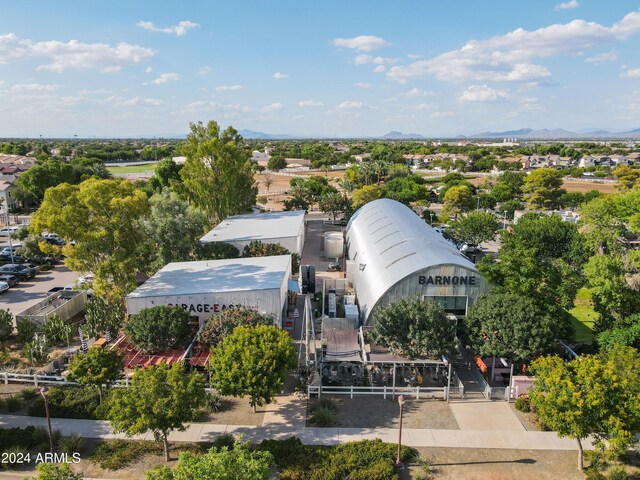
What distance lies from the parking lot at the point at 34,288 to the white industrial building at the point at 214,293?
14.7 metres

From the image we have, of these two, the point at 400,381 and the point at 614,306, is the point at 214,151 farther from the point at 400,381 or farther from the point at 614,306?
the point at 614,306

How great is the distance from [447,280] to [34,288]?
38382 millimetres

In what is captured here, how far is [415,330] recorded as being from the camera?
A: 25859 millimetres

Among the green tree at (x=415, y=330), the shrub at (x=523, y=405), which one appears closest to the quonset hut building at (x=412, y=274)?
the green tree at (x=415, y=330)

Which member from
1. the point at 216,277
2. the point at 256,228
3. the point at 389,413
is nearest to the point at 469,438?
the point at 389,413

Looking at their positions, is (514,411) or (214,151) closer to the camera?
(514,411)

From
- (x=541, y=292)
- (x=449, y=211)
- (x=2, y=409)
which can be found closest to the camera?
(x=2, y=409)

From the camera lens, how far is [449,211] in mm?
78625

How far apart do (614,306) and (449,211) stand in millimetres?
50123

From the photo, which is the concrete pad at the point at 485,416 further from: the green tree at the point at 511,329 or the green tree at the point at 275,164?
the green tree at the point at 275,164

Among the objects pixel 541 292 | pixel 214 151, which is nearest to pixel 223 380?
pixel 541 292

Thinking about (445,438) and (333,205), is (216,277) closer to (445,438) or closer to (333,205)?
(445,438)

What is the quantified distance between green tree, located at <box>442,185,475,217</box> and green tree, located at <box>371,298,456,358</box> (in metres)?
54.3

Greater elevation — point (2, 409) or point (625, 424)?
point (625, 424)
